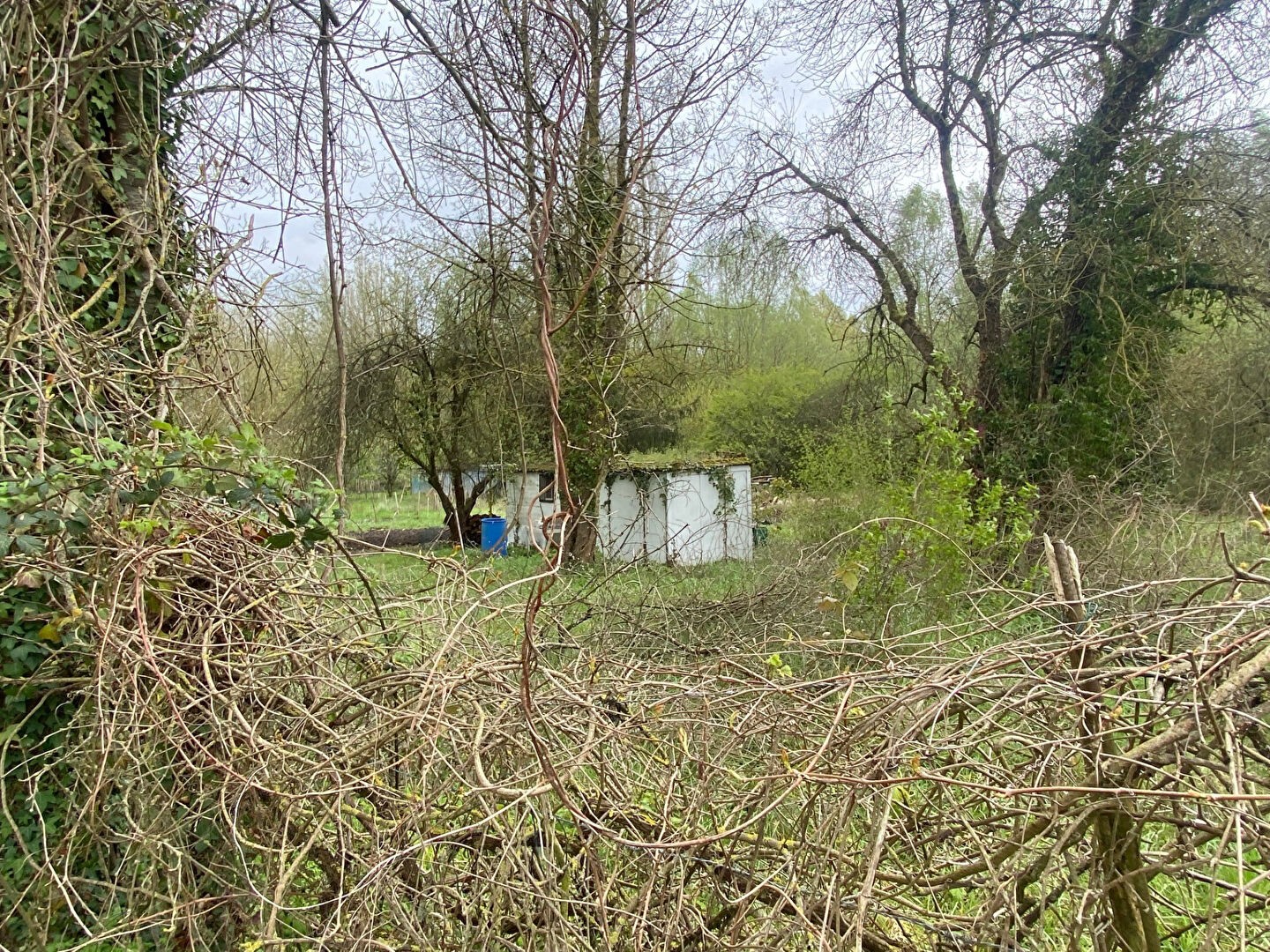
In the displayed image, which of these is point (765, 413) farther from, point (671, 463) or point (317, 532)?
point (317, 532)

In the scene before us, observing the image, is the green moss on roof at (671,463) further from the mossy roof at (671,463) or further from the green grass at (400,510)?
the green grass at (400,510)

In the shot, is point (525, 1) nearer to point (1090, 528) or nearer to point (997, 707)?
point (997, 707)

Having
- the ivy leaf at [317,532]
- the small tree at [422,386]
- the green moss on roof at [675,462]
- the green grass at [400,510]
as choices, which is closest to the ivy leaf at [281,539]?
the ivy leaf at [317,532]

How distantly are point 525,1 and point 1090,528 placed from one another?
760 cm

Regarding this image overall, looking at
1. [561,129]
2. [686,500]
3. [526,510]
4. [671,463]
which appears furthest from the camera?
[686,500]

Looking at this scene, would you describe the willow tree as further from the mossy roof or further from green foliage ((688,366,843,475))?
green foliage ((688,366,843,475))

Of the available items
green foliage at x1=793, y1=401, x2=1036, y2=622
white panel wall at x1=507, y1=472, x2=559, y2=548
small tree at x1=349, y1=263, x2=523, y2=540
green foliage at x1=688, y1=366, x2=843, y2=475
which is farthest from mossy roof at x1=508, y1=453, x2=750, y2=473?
green foliage at x1=793, y1=401, x2=1036, y2=622

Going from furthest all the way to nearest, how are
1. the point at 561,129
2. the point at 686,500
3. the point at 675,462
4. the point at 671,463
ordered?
the point at 686,500 < the point at 675,462 < the point at 671,463 < the point at 561,129

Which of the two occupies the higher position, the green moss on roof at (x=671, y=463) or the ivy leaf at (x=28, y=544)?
the green moss on roof at (x=671, y=463)

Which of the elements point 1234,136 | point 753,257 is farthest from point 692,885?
point 753,257

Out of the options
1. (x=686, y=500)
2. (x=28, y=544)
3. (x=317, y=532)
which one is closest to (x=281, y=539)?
(x=317, y=532)

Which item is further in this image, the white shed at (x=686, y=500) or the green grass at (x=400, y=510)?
the green grass at (x=400, y=510)

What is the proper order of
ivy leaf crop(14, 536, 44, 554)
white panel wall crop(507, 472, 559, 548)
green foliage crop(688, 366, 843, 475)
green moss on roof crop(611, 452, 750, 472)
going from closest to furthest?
white panel wall crop(507, 472, 559, 548) < ivy leaf crop(14, 536, 44, 554) < green moss on roof crop(611, 452, 750, 472) < green foliage crop(688, 366, 843, 475)

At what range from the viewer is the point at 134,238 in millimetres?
3361
